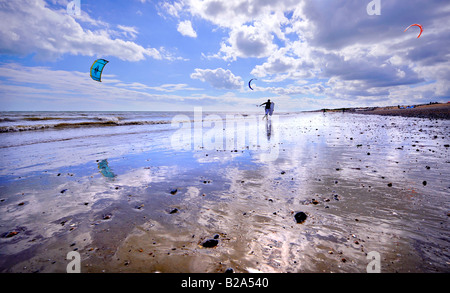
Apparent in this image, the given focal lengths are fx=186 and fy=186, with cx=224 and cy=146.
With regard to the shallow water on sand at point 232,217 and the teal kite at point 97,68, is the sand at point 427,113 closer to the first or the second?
the shallow water on sand at point 232,217

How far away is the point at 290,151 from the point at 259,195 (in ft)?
22.2

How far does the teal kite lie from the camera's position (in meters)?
16.0

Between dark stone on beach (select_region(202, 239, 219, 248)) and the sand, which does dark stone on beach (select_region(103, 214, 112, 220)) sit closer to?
dark stone on beach (select_region(202, 239, 219, 248))

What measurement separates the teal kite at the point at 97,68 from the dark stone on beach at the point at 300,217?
1838cm

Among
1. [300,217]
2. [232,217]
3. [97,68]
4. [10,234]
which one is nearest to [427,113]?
[300,217]

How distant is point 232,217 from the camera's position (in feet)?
15.4

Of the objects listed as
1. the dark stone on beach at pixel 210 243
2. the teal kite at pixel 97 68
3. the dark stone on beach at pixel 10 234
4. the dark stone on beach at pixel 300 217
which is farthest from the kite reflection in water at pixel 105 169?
the teal kite at pixel 97 68

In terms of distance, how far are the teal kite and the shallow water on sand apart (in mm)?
10097

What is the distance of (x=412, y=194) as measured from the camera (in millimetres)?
5461

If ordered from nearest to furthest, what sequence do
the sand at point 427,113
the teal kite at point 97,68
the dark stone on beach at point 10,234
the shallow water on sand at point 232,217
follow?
the shallow water on sand at point 232,217 < the dark stone on beach at point 10,234 < the teal kite at point 97,68 < the sand at point 427,113

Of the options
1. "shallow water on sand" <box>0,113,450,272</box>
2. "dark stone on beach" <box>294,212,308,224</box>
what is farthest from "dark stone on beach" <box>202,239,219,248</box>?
"dark stone on beach" <box>294,212,308,224</box>

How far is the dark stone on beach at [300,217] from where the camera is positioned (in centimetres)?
438
